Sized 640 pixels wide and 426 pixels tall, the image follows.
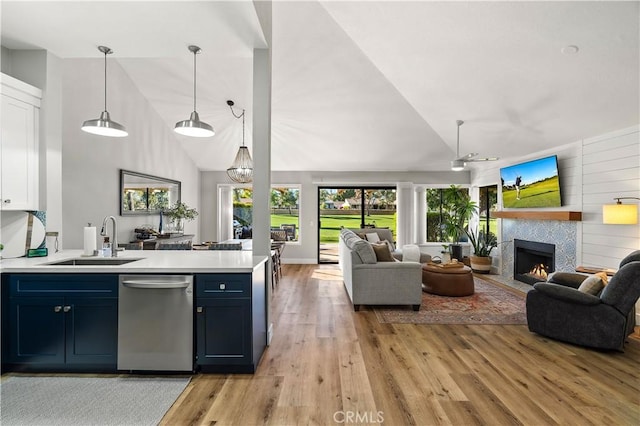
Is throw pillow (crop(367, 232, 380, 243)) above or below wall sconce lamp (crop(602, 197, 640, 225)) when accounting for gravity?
below

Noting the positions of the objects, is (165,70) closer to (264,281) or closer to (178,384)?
(264,281)

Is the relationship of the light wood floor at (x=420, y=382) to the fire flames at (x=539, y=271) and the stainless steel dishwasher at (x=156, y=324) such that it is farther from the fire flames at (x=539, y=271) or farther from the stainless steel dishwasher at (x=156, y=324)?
the fire flames at (x=539, y=271)

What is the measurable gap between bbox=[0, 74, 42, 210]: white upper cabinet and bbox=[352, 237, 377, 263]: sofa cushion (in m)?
3.56

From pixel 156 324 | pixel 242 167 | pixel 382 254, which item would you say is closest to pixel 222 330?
pixel 156 324

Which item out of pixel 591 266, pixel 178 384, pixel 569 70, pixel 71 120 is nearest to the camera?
pixel 178 384

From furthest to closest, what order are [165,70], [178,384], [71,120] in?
[165,70] < [71,120] < [178,384]

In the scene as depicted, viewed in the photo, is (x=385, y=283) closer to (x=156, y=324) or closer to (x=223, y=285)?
(x=223, y=285)

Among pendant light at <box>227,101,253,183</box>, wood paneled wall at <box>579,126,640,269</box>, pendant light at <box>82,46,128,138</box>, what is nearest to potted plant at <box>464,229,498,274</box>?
wood paneled wall at <box>579,126,640,269</box>

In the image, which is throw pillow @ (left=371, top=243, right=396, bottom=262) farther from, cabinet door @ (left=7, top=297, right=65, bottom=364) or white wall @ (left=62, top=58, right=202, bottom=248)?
white wall @ (left=62, top=58, right=202, bottom=248)

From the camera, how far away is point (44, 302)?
2.52m

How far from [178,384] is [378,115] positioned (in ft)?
16.4

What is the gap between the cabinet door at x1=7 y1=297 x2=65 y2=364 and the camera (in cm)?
251

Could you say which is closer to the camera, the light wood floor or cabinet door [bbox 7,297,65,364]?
the light wood floor

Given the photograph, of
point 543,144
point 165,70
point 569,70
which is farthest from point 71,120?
point 543,144
